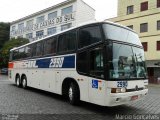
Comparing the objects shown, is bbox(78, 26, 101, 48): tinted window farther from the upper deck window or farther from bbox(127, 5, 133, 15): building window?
bbox(127, 5, 133, 15): building window

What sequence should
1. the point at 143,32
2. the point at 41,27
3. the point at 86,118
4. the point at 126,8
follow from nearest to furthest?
1. the point at 86,118
2. the point at 143,32
3. the point at 126,8
4. the point at 41,27

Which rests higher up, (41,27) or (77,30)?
(41,27)

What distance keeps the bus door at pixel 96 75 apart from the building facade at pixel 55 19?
33429 millimetres

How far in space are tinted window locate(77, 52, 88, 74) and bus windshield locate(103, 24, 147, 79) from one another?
1383 mm

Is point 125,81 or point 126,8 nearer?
point 125,81

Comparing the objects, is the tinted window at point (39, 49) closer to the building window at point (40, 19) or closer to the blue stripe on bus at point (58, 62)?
the blue stripe on bus at point (58, 62)

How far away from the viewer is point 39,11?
52656 mm

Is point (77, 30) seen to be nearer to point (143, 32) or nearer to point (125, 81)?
point (125, 81)

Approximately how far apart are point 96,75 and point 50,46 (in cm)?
511

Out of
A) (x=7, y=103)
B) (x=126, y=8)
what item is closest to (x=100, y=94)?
(x=7, y=103)

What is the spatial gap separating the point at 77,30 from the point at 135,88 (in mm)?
3530

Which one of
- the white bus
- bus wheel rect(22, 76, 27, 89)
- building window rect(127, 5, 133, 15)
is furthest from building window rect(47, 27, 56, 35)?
the white bus

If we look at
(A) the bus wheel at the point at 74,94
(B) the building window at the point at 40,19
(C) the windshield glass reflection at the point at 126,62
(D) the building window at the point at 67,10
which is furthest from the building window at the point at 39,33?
(C) the windshield glass reflection at the point at 126,62

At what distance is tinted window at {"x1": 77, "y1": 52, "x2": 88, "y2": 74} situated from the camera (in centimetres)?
991
